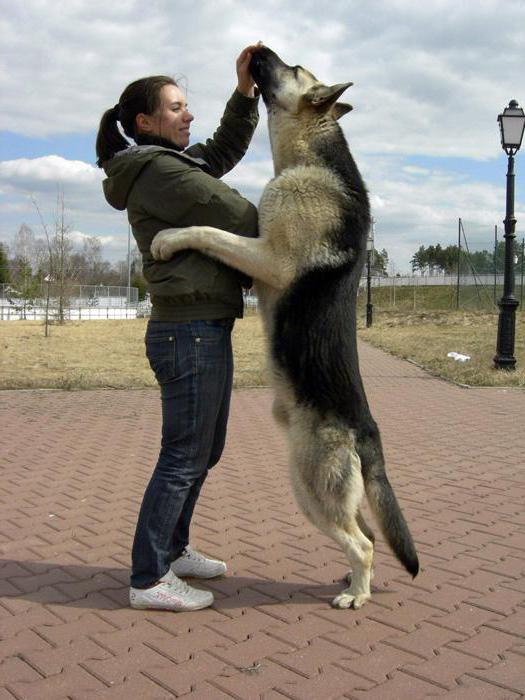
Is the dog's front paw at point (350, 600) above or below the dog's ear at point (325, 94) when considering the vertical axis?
below

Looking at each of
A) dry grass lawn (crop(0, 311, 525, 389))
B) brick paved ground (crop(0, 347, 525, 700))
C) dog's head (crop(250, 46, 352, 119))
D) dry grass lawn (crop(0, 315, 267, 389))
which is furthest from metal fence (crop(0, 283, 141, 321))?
dog's head (crop(250, 46, 352, 119))

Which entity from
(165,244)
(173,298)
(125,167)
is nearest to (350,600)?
(173,298)

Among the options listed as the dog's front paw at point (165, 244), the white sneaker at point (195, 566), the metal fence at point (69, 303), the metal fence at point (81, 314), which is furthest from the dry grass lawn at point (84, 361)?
the metal fence at point (81, 314)

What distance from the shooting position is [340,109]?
11.4ft

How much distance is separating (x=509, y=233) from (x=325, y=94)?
37.4 ft

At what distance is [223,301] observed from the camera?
3256mm

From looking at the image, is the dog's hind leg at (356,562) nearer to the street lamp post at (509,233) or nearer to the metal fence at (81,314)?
the street lamp post at (509,233)

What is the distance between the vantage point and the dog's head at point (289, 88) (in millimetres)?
3297

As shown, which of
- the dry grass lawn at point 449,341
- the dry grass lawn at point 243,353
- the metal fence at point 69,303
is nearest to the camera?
the dry grass lawn at point 243,353

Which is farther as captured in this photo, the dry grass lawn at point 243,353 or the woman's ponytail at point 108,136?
the dry grass lawn at point 243,353

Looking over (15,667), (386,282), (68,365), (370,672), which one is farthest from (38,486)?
(386,282)

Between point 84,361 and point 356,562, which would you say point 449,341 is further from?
point 356,562

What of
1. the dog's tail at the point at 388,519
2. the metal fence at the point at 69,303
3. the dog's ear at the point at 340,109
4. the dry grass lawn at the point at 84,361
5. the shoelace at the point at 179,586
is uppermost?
the dog's ear at the point at 340,109

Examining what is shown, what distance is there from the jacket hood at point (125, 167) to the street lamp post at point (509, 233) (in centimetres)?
1110
